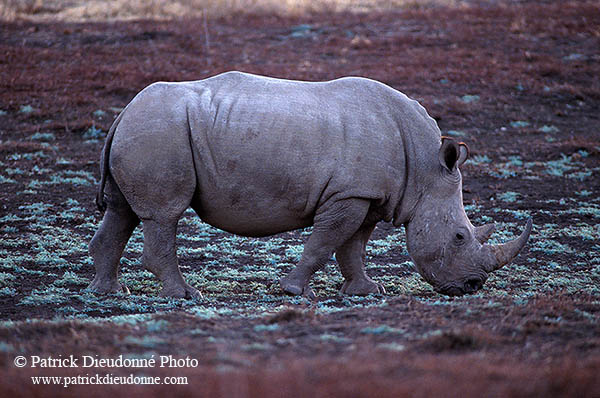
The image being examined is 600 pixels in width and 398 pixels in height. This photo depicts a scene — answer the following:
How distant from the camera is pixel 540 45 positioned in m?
21.5

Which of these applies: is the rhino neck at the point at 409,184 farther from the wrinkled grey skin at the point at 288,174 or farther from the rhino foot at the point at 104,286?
the rhino foot at the point at 104,286

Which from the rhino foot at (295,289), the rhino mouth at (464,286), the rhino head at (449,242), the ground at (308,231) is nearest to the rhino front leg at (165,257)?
the ground at (308,231)

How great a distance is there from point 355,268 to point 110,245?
2442mm

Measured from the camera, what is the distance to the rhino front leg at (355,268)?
7.54 m

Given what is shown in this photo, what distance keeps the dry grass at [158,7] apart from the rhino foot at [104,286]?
60.7 feet

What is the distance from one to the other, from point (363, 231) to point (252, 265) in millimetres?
1621

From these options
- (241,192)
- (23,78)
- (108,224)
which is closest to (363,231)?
(241,192)

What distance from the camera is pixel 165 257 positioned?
7.06 m

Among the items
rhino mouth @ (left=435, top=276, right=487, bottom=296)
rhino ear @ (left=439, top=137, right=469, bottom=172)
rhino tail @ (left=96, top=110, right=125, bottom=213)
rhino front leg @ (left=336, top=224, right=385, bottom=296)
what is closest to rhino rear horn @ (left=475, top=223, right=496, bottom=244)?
rhino mouth @ (left=435, top=276, right=487, bottom=296)

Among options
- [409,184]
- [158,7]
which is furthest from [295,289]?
[158,7]

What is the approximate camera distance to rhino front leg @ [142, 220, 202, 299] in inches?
276

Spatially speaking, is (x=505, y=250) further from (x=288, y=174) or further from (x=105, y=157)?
(x=105, y=157)

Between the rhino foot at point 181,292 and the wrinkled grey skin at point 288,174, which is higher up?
the wrinkled grey skin at point 288,174

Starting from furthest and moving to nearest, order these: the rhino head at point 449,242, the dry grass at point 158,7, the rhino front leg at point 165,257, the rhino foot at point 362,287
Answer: the dry grass at point 158,7, the rhino foot at point 362,287, the rhino head at point 449,242, the rhino front leg at point 165,257
